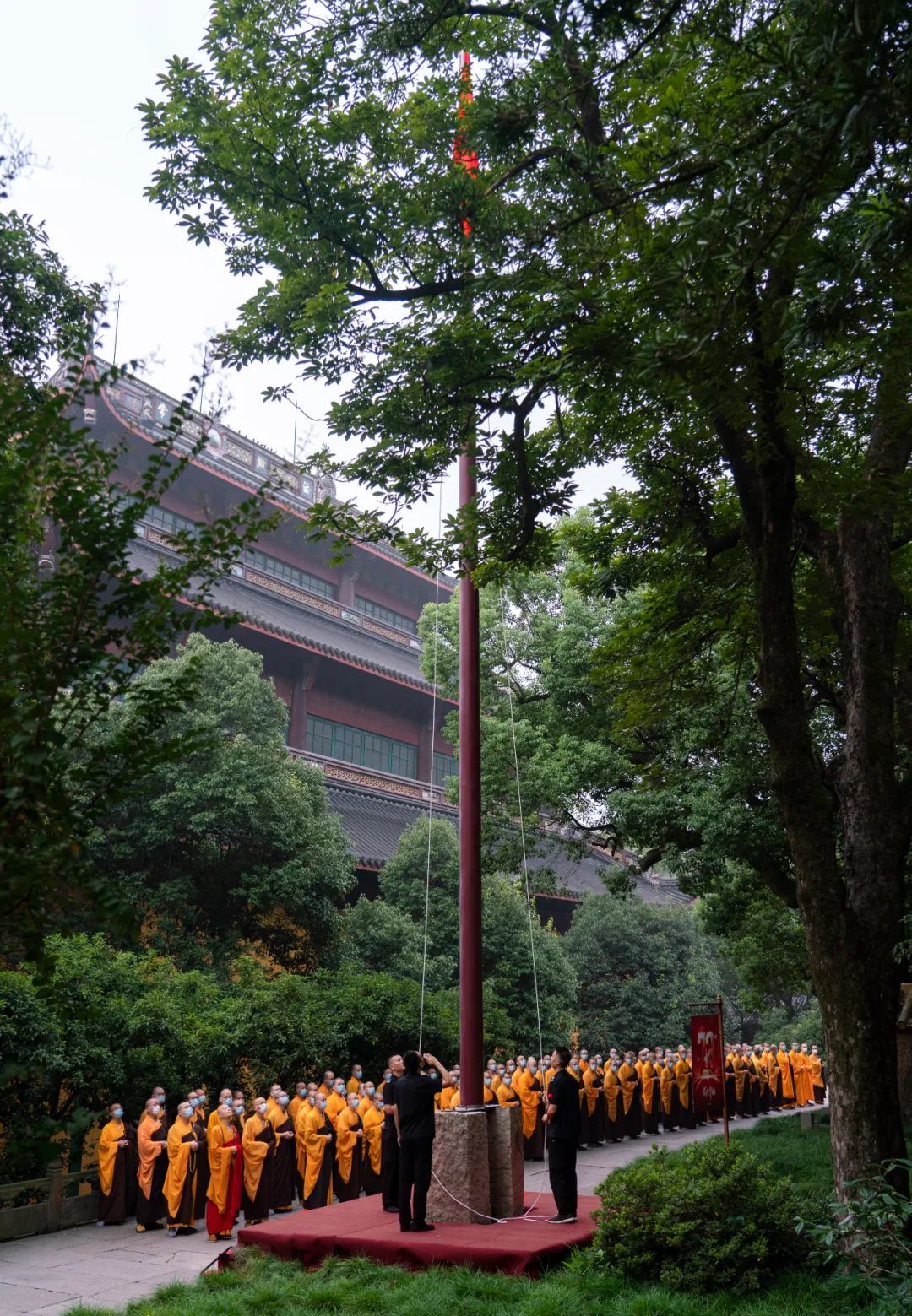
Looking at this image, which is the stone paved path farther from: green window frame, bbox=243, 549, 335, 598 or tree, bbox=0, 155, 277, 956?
green window frame, bbox=243, 549, 335, 598

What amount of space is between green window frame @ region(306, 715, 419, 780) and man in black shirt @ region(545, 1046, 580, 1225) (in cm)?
1649

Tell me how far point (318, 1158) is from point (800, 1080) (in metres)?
15.0

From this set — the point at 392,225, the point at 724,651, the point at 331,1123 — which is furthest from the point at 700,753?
the point at 392,225

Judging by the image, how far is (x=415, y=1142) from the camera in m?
8.33

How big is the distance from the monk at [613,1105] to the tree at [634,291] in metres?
10.3

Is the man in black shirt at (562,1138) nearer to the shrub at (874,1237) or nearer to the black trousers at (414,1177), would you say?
the black trousers at (414,1177)

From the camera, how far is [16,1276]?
9.02 m

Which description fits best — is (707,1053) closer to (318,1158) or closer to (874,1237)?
(318,1158)

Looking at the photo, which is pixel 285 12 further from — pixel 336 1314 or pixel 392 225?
pixel 336 1314

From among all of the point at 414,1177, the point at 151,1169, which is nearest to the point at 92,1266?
the point at 151,1169

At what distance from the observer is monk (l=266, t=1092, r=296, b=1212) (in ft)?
39.1

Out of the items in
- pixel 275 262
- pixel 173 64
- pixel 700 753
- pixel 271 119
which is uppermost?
pixel 173 64

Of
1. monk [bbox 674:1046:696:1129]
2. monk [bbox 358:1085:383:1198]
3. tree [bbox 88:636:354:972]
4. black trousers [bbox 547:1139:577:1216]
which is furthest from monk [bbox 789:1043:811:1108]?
black trousers [bbox 547:1139:577:1216]

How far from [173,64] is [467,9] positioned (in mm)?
2086
